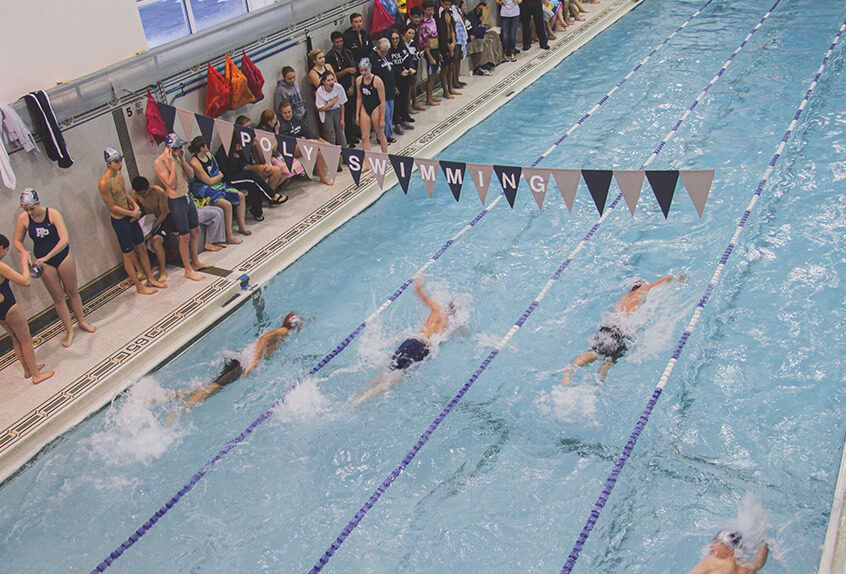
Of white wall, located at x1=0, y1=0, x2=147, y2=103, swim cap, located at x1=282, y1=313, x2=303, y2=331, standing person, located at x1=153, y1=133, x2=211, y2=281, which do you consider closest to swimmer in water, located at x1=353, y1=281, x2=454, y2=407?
swim cap, located at x1=282, y1=313, x2=303, y2=331

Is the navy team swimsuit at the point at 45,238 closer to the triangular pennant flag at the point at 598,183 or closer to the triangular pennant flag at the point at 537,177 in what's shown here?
the triangular pennant flag at the point at 537,177

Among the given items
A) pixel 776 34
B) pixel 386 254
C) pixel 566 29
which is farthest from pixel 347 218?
pixel 776 34

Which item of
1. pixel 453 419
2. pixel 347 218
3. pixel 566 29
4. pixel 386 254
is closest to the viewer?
pixel 453 419

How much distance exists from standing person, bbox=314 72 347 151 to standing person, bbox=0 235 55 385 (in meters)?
3.96

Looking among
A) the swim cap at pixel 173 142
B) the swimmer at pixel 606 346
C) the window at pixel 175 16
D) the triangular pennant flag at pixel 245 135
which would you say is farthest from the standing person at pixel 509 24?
the swimmer at pixel 606 346

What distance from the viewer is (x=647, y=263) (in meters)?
7.04

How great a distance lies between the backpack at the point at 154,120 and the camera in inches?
280

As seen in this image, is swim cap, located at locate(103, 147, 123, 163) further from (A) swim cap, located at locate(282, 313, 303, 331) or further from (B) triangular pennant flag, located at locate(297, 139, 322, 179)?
(A) swim cap, located at locate(282, 313, 303, 331)

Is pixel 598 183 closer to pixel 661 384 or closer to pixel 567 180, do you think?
pixel 567 180

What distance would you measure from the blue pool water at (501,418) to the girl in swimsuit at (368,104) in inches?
48.1

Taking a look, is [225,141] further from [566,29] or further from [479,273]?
[566,29]

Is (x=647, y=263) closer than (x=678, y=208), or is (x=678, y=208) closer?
(x=647, y=263)

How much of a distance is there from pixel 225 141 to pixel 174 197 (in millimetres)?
797

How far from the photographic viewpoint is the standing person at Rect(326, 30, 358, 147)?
918 cm
